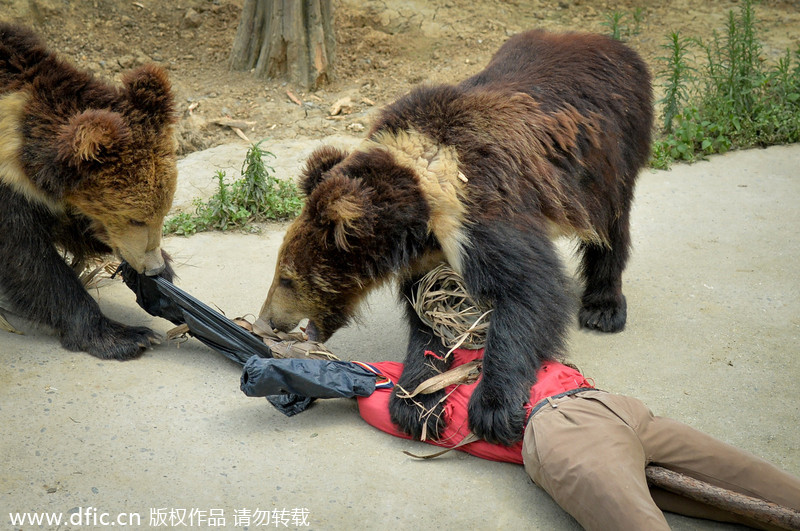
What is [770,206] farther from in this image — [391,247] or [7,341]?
[7,341]

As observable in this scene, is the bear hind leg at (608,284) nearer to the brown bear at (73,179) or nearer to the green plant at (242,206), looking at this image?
the green plant at (242,206)

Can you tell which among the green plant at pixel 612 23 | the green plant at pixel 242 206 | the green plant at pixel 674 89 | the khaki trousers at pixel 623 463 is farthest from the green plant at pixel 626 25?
the khaki trousers at pixel 623 463

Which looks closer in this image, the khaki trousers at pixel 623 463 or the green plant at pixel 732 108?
the khaki trousers at pixel 623 463

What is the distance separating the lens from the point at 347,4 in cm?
995

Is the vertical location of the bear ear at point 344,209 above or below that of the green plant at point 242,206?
above

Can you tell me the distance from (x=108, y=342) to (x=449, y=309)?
204 centimetres

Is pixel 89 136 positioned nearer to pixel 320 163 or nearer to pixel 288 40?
pixel 320 163

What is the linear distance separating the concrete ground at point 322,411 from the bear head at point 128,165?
2.47ft

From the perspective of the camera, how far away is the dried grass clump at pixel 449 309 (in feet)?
12.8

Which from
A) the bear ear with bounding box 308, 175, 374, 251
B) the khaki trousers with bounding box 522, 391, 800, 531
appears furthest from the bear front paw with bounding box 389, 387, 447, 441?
the bear ear with bounding box 308, 175, 374, 251

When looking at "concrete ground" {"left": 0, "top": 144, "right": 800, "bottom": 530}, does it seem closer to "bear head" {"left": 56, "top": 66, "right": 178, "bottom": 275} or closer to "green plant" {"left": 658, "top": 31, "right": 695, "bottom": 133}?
"bear head" {"left": 56, "top": 66, "right": 178, "bottom": 275}

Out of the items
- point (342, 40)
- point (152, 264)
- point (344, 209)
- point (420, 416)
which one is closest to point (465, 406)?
point (420, 416)

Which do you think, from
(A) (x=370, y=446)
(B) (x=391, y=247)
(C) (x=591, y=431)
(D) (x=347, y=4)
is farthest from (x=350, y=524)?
(D) (x=347, y=4)

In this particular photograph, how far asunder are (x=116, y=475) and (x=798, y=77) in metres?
7.89
